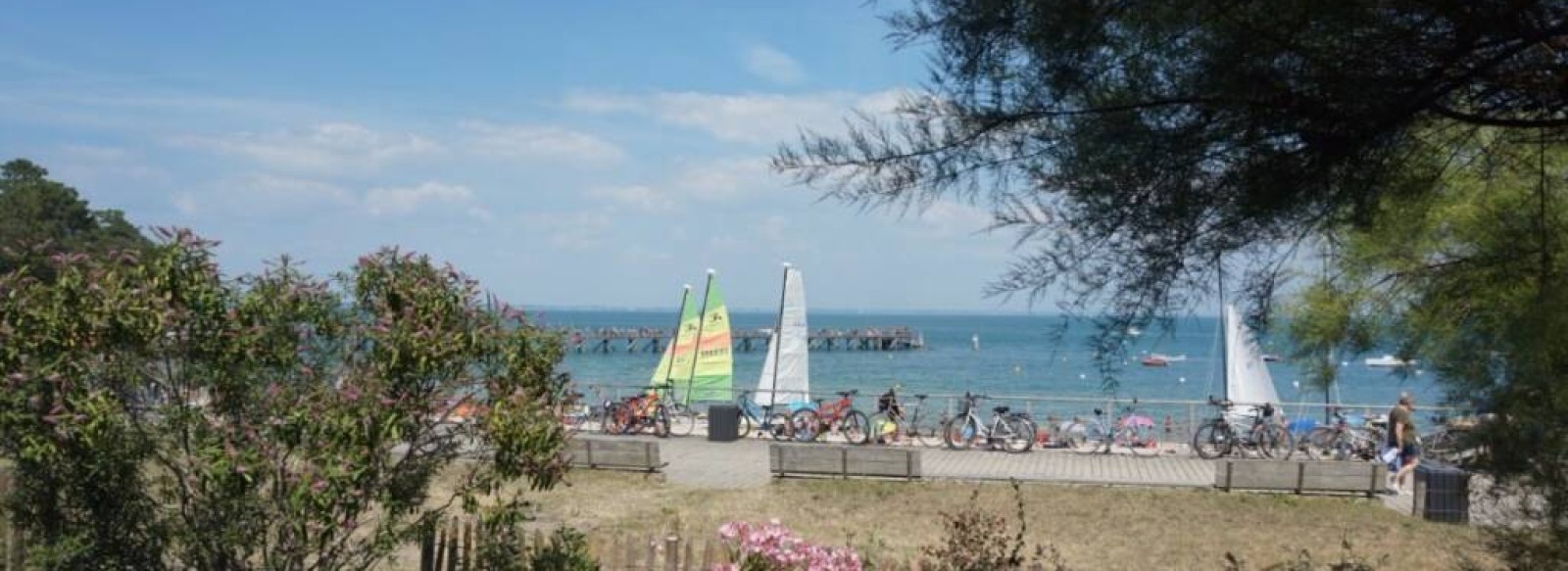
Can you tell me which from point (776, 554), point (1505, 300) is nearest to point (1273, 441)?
point (1505, 300)

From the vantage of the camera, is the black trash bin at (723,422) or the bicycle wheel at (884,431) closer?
the bicycle wheel at (884,431)

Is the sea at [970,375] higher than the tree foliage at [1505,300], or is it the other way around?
the tree foliage at [1505,300]

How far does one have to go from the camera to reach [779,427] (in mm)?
20969

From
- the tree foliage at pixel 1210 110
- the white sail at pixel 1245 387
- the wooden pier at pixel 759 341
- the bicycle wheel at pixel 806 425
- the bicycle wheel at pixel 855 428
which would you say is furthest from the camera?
the wooden pier at pixel 759 341

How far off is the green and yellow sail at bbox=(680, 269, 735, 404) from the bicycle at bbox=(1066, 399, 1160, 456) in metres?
7.97

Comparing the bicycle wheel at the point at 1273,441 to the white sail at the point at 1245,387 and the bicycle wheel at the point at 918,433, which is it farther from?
the bicycle wheel at the point at 918,433

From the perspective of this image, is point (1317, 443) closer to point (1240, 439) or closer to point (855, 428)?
point (1240, 439)

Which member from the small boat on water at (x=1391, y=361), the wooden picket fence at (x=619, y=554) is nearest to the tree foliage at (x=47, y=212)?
the wooden picket fence at (x=619, y=554)

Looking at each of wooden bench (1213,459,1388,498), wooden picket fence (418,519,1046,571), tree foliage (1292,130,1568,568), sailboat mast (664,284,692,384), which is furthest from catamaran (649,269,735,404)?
tree foliage (1292,130,1568,568)

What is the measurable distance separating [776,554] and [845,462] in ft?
30.4

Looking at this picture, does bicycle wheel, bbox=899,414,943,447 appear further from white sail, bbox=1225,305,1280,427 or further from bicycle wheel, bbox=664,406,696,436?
white sail, bbox=1225,305,1280,427

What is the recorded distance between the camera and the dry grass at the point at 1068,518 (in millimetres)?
10867

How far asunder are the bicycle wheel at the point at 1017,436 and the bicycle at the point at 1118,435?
0.85 metres

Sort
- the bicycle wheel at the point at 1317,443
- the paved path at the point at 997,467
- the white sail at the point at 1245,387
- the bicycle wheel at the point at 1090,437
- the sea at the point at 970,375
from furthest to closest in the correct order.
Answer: the sea at the point at 970,375
the bicycle wheel at the point at 1090,437
the bicycle wheel at the point at 1317,443
the paved path at the point at 997,467
the white sail at the point at 1245,387
